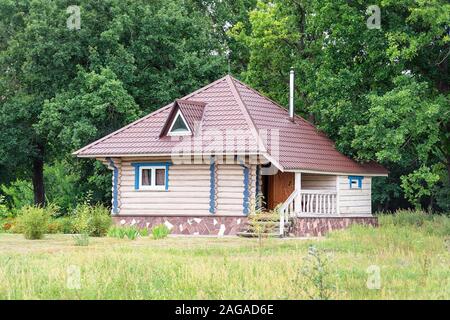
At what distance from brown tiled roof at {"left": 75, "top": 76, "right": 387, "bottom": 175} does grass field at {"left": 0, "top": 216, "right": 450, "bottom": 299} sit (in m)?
6.16

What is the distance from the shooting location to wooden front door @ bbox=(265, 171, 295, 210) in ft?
98.9

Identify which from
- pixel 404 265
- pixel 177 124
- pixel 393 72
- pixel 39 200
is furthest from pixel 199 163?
pixel 39 200

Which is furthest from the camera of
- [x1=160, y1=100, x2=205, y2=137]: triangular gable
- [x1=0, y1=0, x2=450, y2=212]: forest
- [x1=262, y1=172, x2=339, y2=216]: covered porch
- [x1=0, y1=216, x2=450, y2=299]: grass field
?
[x1=160, y1=100, x2=205, y2=137]: triangular gable

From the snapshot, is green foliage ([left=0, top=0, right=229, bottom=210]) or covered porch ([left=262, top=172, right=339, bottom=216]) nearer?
covered porch ([left=262, top=172, right=339, bottom=216])

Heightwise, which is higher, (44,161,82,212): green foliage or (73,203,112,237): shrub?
(44,161,82,212): green foliage

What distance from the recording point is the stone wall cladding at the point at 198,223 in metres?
27.9

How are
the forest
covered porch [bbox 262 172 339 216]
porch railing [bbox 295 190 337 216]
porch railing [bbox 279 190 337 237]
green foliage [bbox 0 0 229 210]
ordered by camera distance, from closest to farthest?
1. porch railing [bbox 279 190 337 237]
2. covered porch [bbox 262 172 339 216]
3. porch railing [bbox 295 190 337 216]
4. the forest
5. green foliage [bbox 0 0 229 210]

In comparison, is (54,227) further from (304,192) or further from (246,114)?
(304,192)

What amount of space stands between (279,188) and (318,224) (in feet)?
7.90

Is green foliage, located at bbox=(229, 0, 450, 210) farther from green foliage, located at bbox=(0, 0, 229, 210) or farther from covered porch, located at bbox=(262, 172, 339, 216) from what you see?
green foliage, located at bbox=(0, 0, 229, 210)

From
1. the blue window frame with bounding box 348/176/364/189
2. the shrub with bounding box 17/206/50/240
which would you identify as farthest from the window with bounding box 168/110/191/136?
the blue window frame with bounding box 348/176/364/189

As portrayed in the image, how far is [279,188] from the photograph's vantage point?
30.2 meters
